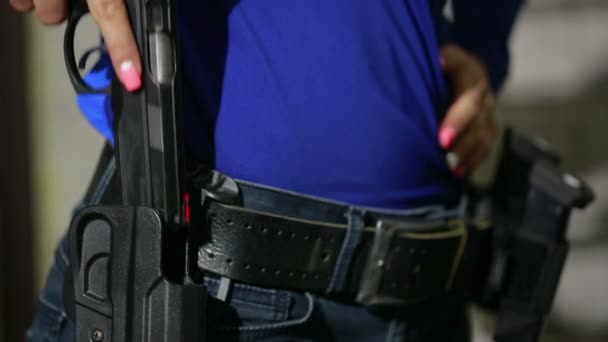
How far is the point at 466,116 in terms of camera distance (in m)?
0.89

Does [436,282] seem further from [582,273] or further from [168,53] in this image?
[582,273]

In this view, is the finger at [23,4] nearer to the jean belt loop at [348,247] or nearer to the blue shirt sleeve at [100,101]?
the blue shirt sleeve at [100,101]

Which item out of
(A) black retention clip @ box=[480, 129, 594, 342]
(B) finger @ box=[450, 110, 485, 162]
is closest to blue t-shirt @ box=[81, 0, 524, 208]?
(B) finger @ box=[450, 110, 485, 162]

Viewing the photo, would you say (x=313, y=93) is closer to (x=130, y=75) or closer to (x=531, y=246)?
(x=130, y=75)

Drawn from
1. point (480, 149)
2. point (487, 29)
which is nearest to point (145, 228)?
point (480, 149)

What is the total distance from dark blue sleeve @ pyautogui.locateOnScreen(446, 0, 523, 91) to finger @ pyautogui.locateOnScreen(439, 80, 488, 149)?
0.51 feet

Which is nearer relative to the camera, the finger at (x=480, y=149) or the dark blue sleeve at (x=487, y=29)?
the finger at (x=480, y=149)

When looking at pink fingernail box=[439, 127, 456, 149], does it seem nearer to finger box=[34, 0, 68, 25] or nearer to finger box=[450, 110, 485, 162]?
finger box=[450, 110, 485, 162]

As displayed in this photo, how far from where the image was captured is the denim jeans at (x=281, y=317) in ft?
2.29

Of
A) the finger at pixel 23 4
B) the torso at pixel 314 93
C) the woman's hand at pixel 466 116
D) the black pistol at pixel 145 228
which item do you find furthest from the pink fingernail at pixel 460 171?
the finger at pixel 23 4

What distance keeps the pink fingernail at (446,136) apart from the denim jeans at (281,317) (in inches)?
2.9

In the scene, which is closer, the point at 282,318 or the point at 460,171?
the point at 282,318

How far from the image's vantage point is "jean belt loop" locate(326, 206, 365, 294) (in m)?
0.74

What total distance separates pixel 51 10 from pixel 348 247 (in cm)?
34
